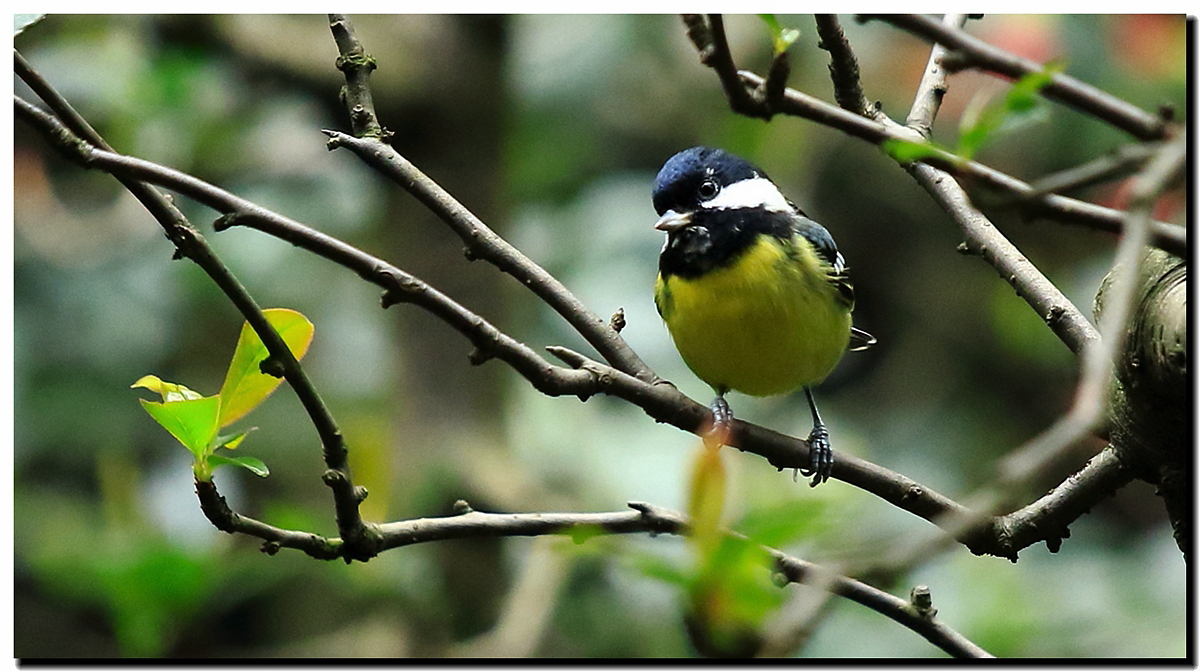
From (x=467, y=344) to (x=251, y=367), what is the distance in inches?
63.6

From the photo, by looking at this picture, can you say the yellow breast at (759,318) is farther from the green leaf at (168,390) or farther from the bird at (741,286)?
the green leaf at (168,390)

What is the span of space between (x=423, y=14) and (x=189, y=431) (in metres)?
1.79

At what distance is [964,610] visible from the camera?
2.17 meters

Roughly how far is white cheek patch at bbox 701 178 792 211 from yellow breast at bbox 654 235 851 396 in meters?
0.08

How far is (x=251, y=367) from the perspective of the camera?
0.93 metres

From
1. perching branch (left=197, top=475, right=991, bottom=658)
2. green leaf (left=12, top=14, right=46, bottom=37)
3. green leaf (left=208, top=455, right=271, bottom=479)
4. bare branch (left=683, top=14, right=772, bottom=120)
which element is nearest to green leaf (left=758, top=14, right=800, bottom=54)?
bare branch (left=683, top=14, right=772, bottom=120)

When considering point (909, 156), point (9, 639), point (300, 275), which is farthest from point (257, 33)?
point (909, 156)

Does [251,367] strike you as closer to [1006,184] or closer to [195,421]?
[195,421]

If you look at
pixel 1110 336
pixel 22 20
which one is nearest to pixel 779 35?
pixel 1110 336

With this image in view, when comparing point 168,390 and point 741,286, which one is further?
point 741,286

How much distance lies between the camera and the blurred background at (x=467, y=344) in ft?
7.36

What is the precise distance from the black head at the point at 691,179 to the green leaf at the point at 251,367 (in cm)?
71

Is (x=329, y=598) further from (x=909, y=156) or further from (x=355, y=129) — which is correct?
(x=909, y=156)

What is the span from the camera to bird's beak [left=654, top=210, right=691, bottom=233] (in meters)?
1.47
